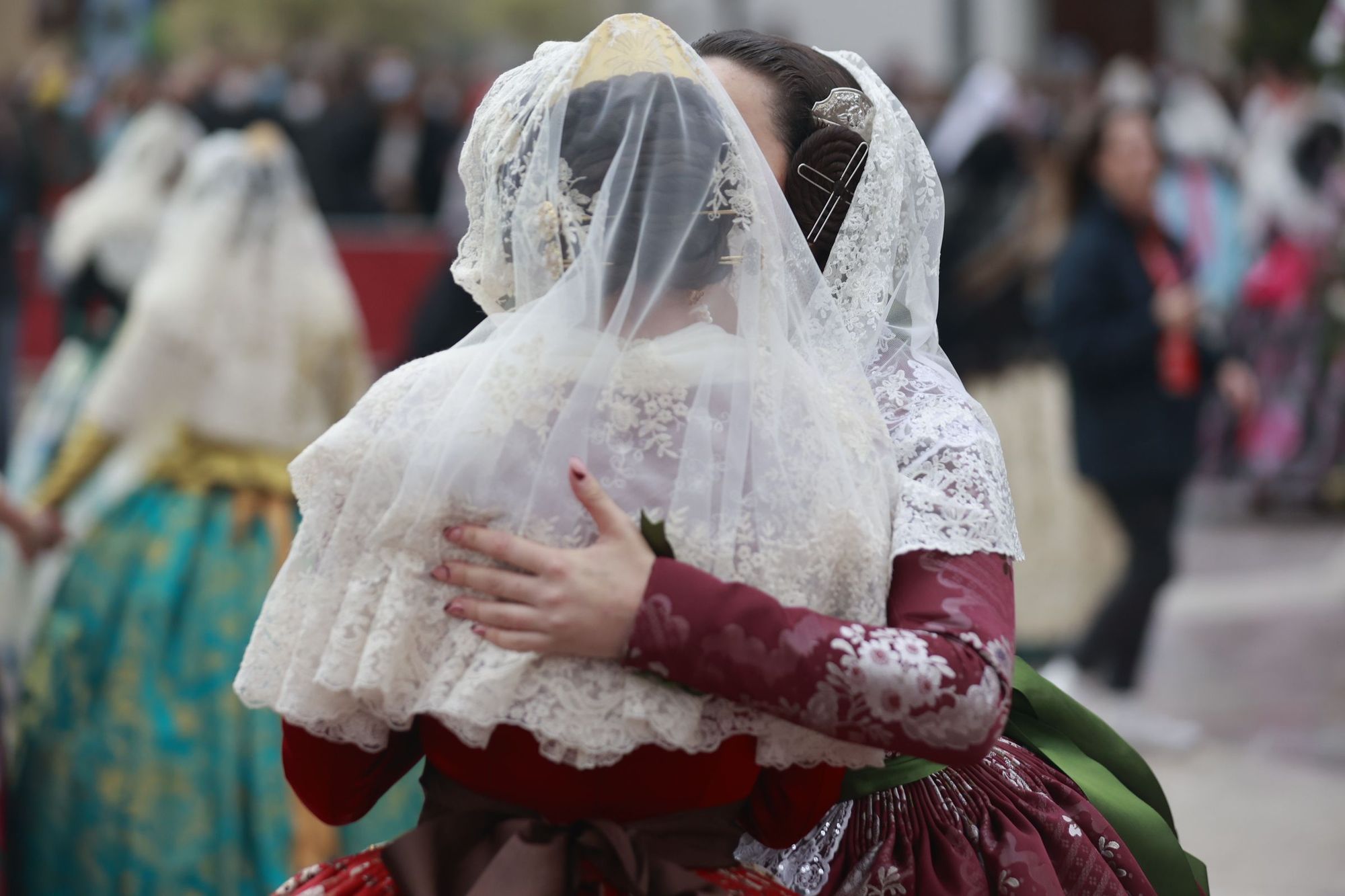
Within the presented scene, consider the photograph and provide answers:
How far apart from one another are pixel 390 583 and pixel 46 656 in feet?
8.65

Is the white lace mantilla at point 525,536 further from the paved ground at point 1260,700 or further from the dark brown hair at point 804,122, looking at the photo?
the paved ground at point 1260,700

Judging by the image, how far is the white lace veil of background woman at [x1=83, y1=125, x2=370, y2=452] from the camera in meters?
3.83

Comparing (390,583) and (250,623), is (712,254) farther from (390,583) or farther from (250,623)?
(250,623)

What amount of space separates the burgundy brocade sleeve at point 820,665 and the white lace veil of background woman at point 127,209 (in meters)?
3.83

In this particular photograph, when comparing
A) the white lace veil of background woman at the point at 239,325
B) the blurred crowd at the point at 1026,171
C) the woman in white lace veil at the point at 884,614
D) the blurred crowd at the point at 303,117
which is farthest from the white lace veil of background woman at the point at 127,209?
the blurred crowd at the point at 303,117

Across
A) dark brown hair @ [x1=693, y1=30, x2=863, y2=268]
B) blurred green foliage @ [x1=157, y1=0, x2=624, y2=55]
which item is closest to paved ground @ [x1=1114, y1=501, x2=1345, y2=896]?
dark brown hair @ [x1=693, y1=30, x2=863, y2=268]

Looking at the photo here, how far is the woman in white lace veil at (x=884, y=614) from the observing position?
4.37 ft

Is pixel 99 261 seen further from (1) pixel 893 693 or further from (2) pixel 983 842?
(1) pixel 893 693

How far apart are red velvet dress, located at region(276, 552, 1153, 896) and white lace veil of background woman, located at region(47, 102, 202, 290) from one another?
357cm

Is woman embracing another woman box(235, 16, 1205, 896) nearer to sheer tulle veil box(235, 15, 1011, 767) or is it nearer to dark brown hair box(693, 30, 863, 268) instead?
sheer tulle veil box(235, 15, 1011, 767)

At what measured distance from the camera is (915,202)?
1.67m

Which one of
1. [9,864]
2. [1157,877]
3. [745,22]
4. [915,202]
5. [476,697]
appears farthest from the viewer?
[745,22]

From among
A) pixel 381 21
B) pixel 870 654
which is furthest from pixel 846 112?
pixel 381 21

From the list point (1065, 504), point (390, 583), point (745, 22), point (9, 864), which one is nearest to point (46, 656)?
point (9, 864)
